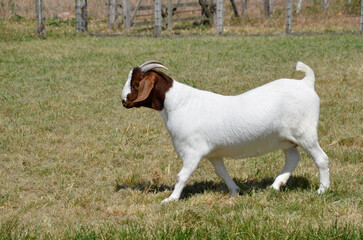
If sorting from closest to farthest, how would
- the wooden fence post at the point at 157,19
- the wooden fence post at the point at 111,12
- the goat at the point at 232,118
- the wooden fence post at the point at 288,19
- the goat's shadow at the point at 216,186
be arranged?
the goat at the point at 232,118, the goat's shadow at the point at 216,186, the wooden fence post at the point at 288,19, the wooden fence post at the point at 157,19, the wooden fence post at the point at 111,12

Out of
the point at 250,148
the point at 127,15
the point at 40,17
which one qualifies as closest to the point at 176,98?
the point at 250,148

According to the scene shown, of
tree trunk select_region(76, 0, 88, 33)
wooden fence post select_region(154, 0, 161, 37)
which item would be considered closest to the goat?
wooden fence post select_region(154, 0, 161, 37)

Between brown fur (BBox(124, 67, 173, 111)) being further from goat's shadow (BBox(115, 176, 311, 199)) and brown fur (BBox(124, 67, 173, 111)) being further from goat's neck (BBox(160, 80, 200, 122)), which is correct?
goat's shadow (BBox(115, 176, 311, 199))

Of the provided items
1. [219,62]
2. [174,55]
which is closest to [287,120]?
Result: [219,62]

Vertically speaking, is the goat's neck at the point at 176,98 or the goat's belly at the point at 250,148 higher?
the goat's neck at the point at 176,98

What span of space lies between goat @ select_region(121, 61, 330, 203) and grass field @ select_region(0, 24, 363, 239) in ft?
1.29

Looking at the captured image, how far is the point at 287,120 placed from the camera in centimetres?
436

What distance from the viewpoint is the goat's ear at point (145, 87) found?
4457mm

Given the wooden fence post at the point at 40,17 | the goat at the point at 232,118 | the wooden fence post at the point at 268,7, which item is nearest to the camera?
the goat at the point at 232,118

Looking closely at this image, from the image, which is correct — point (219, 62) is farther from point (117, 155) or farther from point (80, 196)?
point (80, 196)

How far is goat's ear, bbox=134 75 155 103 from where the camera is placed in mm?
4457

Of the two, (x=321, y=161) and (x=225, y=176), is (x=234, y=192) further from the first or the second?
(x=321, y=161)

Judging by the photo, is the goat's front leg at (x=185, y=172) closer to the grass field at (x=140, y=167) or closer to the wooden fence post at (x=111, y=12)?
the grass field at (x=140, y=167)

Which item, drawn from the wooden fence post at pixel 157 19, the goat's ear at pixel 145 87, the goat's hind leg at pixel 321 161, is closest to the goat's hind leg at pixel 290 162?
the goat's hind leg at pixel 321 161
